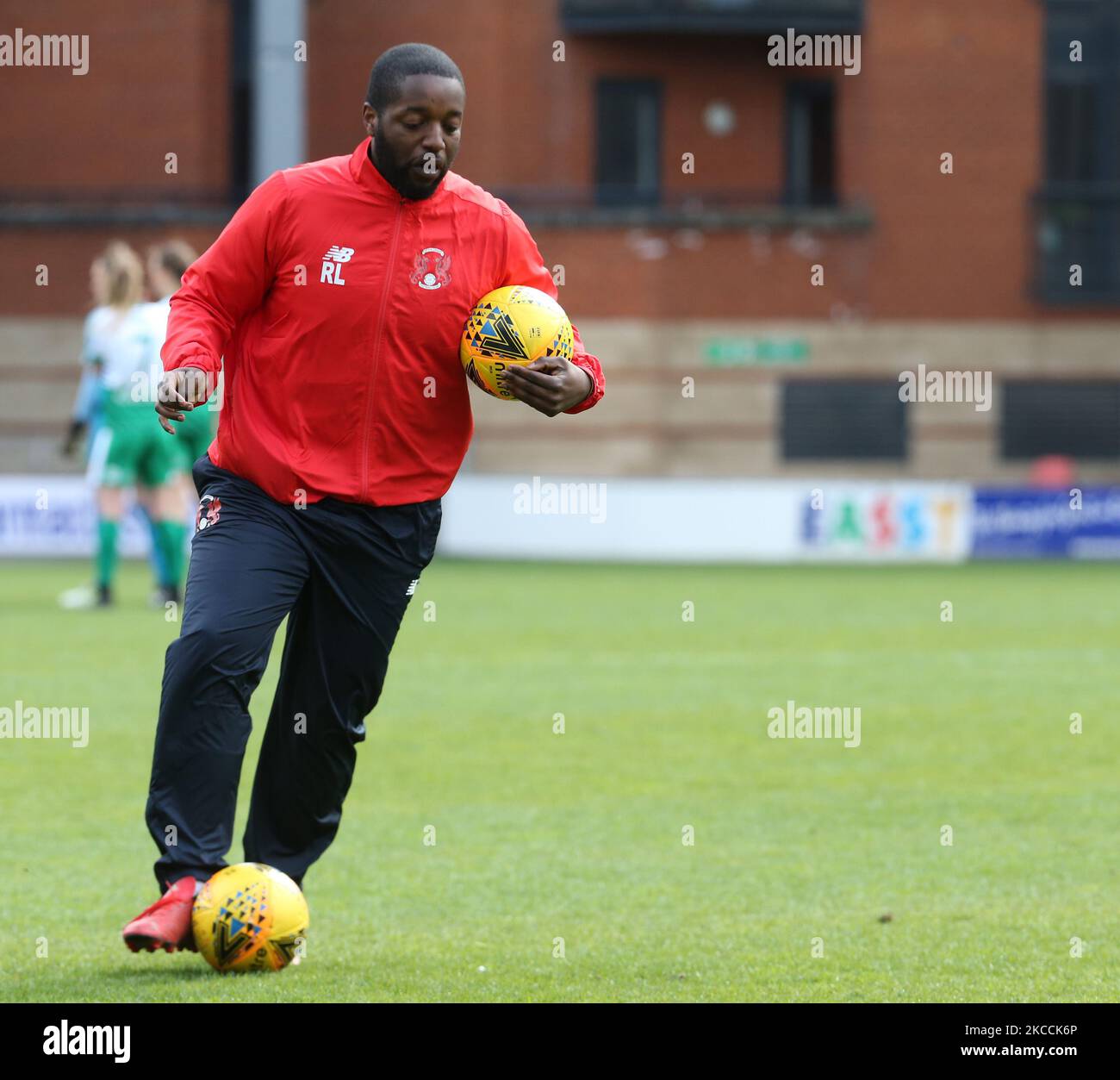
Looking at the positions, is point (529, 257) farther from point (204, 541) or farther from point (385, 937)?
point (385, 937)

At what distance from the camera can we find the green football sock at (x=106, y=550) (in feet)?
50.8

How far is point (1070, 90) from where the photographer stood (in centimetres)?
3175

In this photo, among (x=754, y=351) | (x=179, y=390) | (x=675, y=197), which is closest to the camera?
(x=179, y=390)

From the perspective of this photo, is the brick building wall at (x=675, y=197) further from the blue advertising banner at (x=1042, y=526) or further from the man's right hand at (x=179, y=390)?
the man's right hand at (x=179, y=390)

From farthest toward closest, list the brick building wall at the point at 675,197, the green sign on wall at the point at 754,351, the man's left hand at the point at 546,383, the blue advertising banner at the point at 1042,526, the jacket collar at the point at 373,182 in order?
the green sign on wall at the point at 754,351 → the brick building wall at the point at 675,197 → the blue advertising banner at the point at 1042,526 → the jacket collar at the point at 373,182 → the man's left hand at the point at 546,383

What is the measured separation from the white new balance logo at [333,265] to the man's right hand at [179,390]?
444 mm

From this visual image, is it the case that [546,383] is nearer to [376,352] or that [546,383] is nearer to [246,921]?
[376,352]

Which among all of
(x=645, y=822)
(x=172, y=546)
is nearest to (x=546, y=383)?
(x=645, y=822)

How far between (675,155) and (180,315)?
90.8ft

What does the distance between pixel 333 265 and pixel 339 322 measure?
14cm

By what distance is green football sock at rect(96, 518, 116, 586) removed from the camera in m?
15.5

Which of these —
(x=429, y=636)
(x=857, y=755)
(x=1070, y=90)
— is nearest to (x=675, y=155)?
(x=1070, y=90)

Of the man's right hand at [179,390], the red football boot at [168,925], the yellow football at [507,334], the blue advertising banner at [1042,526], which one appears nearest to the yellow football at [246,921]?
the red football boot at [168,925]

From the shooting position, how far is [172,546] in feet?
50.6
